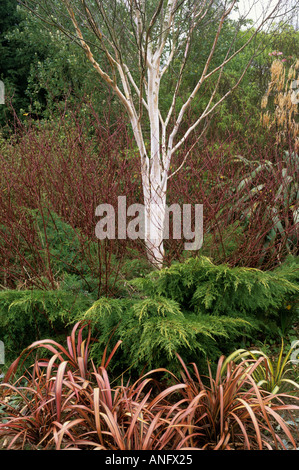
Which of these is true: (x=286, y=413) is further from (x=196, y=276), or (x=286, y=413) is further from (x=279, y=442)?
(x=196, y=276)

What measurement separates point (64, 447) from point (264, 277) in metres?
1.57

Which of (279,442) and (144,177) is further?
(144,177)

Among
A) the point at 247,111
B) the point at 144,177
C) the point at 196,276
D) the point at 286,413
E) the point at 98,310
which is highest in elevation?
the point at 247,111

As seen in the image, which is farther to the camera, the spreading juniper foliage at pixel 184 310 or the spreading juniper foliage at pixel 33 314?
the spreading juniper foliage at pixel 33 314

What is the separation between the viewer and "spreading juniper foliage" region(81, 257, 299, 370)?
2.42 meters

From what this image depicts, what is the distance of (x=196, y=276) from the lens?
9.13 feet

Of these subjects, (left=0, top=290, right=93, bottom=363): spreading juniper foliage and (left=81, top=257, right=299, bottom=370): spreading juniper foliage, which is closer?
(left=81, top=257, right=299, bottom=370): spreading juniper foliage

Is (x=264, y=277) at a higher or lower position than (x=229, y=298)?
higher

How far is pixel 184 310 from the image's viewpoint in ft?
9.57

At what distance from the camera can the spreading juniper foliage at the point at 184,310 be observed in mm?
2418

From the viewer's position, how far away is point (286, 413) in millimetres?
2451
